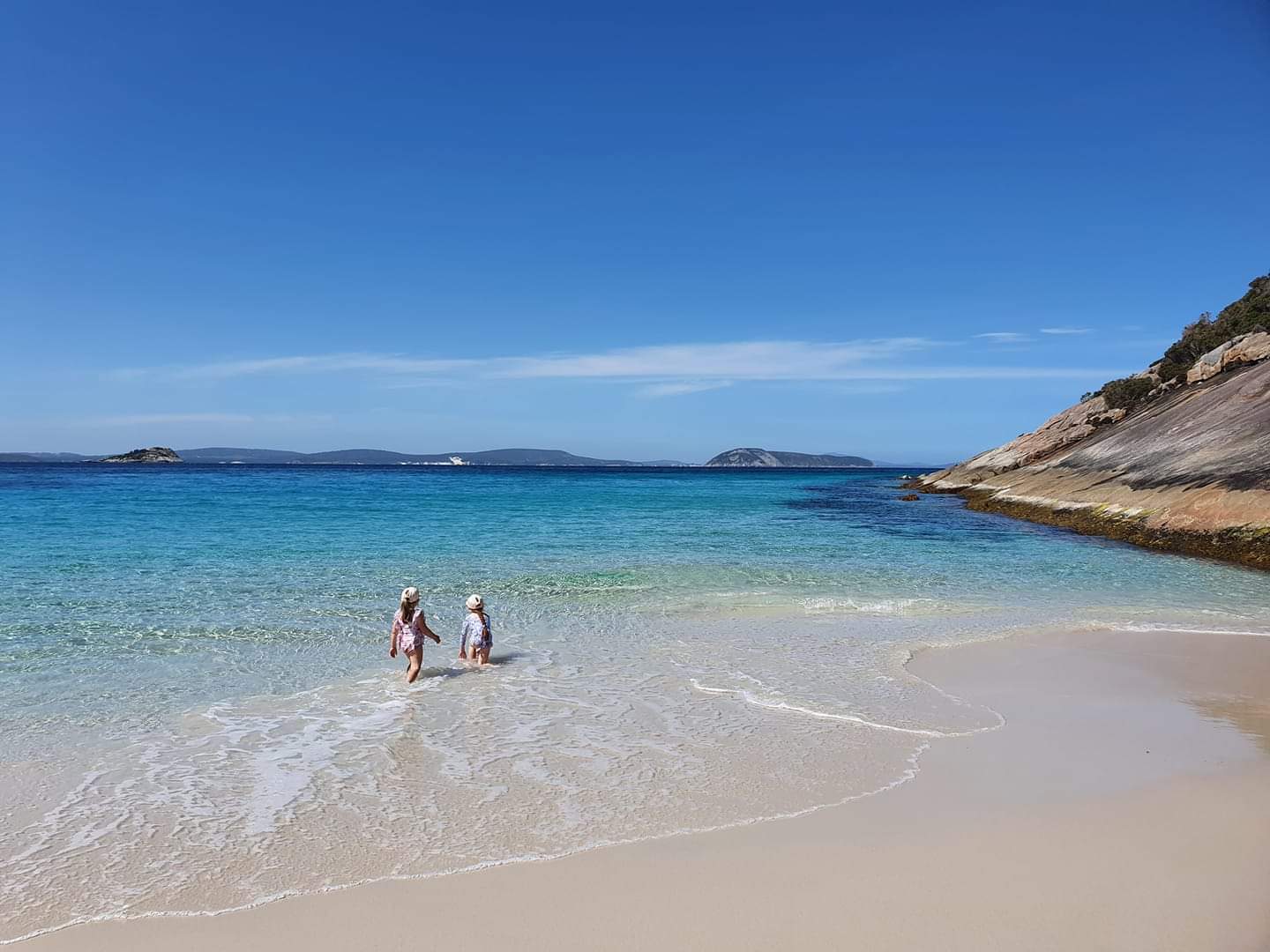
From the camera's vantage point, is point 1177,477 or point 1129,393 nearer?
point 1177,477

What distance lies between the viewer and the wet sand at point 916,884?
14.9 feet

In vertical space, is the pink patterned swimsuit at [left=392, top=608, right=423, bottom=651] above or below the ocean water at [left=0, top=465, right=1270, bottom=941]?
above

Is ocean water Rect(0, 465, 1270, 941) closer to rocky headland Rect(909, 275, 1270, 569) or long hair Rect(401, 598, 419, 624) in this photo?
long hair Rect(401, 598, 419, 624)

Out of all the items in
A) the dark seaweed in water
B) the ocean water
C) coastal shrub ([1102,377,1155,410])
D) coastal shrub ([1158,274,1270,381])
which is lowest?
the ocean water

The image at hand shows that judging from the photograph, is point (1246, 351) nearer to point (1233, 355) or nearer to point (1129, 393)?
point (1233, 355)

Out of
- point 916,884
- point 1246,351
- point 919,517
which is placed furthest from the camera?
point 919,517

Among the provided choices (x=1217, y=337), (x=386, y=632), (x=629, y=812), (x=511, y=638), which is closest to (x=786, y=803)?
(x=629, y=812)

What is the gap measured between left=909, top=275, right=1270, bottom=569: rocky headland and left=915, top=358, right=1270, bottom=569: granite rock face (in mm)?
55

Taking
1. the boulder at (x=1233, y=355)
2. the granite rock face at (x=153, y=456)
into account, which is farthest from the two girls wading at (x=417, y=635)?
the granite rock face at (x=153, y=456)

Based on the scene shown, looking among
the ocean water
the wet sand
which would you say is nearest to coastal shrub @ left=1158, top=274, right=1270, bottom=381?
the ocean water

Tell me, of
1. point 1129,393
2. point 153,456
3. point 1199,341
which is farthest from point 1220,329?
point 153,456

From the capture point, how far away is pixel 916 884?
5.05 meters

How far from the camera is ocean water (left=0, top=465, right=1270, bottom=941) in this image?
5812mm

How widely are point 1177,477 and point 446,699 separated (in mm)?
28124
